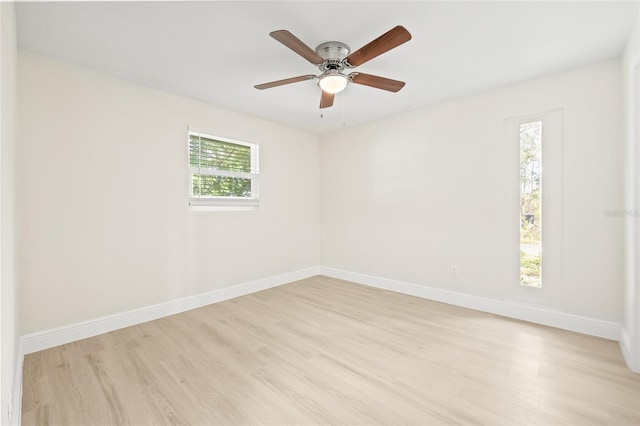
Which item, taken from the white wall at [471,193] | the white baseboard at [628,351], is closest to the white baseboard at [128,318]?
the white wall at [471,193]

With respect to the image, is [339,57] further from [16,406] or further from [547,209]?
[16,406]

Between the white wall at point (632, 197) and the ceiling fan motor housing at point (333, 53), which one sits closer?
the white wall at point (632, 197)

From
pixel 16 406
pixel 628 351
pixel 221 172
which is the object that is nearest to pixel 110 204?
pixel 221 172

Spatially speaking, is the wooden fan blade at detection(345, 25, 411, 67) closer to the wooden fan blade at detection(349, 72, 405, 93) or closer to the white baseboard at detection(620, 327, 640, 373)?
the wooden fan blade at detection(349, 72, 405, 93)

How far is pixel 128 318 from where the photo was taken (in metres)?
2.85

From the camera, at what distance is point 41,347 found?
2361mm

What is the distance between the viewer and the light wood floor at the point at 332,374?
1631mm

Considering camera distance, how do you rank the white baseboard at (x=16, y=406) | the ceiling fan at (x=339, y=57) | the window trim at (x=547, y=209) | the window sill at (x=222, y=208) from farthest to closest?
1. the window sill at (x=222, y=208)
2. the window trim at (x=547, y=209)
3. the ceiling fan at (x=339, y=57)
4. the white baseboard at (x=16, y=406)

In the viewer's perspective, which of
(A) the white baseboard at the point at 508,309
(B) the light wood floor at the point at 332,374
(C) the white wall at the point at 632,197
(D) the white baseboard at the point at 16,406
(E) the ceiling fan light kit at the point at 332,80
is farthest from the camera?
(A) the white baseboard at the point at 508,309

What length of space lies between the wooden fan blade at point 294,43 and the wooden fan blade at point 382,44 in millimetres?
273

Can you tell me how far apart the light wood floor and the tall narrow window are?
569 mm

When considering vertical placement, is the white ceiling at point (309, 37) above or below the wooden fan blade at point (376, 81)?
above

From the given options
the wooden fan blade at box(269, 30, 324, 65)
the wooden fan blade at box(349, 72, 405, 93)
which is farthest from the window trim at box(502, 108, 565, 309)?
the wooden fan blade at box(269, 30, 324, 65)

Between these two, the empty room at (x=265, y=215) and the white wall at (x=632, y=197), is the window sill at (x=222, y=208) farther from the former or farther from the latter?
the white wall at (x=632, y=197)
